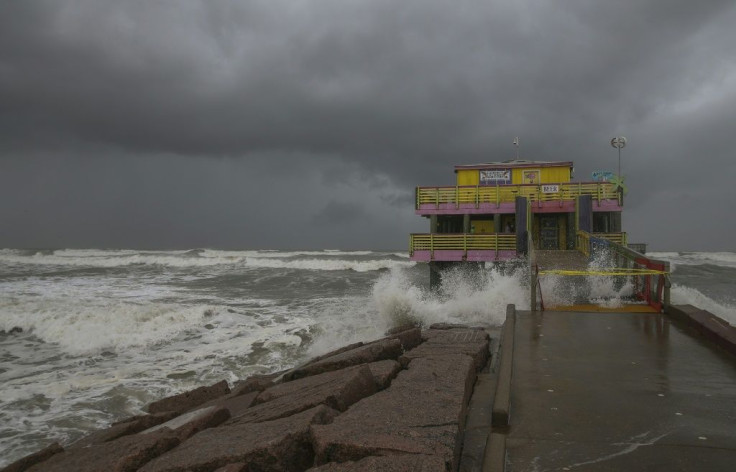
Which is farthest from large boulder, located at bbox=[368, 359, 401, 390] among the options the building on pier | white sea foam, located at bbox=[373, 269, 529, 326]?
the building on pier

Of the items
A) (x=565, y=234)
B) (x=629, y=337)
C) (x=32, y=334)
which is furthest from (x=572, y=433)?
(x=565, y=234)

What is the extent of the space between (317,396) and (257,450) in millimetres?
1263

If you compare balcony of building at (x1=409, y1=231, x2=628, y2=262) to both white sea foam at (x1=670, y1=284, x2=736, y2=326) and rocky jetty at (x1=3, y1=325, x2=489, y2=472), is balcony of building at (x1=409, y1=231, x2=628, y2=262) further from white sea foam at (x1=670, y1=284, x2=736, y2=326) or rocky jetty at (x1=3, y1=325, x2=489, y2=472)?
rocky jetty at (x1=3, y1=325, x2=489, y2=472)

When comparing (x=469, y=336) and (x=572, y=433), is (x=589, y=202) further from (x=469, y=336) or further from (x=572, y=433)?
(x=572, y=433)

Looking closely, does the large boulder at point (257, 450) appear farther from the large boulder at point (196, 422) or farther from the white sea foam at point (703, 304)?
the white sea foam at point (703, 304)

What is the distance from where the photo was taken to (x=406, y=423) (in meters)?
3.59

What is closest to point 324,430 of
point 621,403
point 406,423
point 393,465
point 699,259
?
point 406,423

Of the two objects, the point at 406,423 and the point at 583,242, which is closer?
the point at 406,423

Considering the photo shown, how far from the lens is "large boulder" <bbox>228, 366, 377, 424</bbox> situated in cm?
459

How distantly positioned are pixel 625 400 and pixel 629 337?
10.5 feet

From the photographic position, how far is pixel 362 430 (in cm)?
346

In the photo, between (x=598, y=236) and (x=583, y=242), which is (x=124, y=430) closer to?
(x=583, y=242)

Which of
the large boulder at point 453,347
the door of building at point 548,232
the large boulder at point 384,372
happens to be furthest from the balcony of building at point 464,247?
the large boulder at point 384,372

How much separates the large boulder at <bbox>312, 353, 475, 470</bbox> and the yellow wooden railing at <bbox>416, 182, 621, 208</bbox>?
15913 mm
